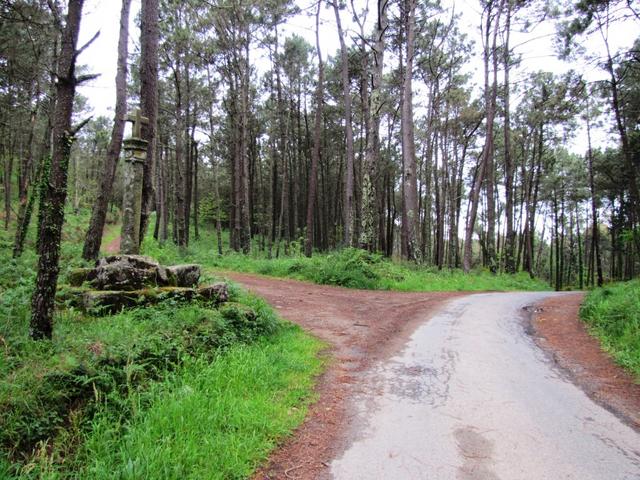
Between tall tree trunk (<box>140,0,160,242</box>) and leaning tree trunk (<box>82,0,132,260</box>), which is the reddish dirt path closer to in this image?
tall tree trunk (<box>140,0,160,242</box>)

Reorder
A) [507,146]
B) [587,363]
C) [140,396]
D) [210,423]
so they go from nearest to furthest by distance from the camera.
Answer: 1. [210,423]
2. [140,396]
3. [587,363]
4. [507,146]

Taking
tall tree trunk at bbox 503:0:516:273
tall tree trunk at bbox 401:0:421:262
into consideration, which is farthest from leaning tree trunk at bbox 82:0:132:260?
tall tree trunk at bbox 503:0:516:273

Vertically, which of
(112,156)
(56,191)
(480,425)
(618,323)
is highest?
(112,156)

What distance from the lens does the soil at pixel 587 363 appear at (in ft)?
13.9

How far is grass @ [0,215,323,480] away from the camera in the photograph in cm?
277

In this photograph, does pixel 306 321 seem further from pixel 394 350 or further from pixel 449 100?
pixel 449 100

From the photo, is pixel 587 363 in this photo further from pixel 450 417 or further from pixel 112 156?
pixel 112 156

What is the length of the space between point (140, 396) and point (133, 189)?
6.04 meters

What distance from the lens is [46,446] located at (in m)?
2.84

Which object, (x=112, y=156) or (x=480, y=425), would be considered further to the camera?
(x=112, y=156)

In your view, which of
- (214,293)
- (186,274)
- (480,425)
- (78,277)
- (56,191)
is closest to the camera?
(480,425)

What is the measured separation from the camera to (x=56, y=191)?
3.67m

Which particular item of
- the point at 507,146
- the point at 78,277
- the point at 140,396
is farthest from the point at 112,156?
the point at 507,146

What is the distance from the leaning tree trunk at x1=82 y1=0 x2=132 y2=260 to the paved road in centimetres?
795
